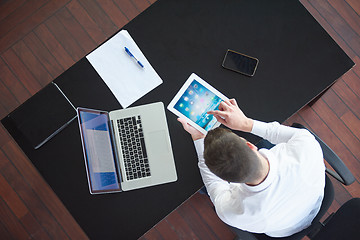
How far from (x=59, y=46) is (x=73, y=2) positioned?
39 centimetres

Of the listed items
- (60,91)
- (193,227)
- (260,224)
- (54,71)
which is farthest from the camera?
(54,71)

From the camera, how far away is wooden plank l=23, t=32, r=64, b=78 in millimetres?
2387

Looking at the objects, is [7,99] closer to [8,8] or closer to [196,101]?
[8,8]

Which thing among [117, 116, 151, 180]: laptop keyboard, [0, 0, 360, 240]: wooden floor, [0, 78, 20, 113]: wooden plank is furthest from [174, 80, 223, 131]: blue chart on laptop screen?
[0, 78, 20, 113]: wooden plank

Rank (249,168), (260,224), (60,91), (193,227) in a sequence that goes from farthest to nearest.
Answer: (193,227) → (60,91) → (260,224) → (249,168)

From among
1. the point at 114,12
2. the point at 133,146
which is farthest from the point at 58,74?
the point at 133,146

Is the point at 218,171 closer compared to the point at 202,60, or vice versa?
the point at 218,171

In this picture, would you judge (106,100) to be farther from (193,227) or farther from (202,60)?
(193,227)

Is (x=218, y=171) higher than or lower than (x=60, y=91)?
lower

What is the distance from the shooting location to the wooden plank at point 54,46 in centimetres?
239

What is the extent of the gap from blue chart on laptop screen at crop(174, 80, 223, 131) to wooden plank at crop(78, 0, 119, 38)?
4.16 feet

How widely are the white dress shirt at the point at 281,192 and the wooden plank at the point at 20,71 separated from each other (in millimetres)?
1766

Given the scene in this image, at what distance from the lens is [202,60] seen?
1.48m

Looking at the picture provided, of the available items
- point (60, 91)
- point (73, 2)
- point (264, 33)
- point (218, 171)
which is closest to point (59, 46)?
point (73, 2)
